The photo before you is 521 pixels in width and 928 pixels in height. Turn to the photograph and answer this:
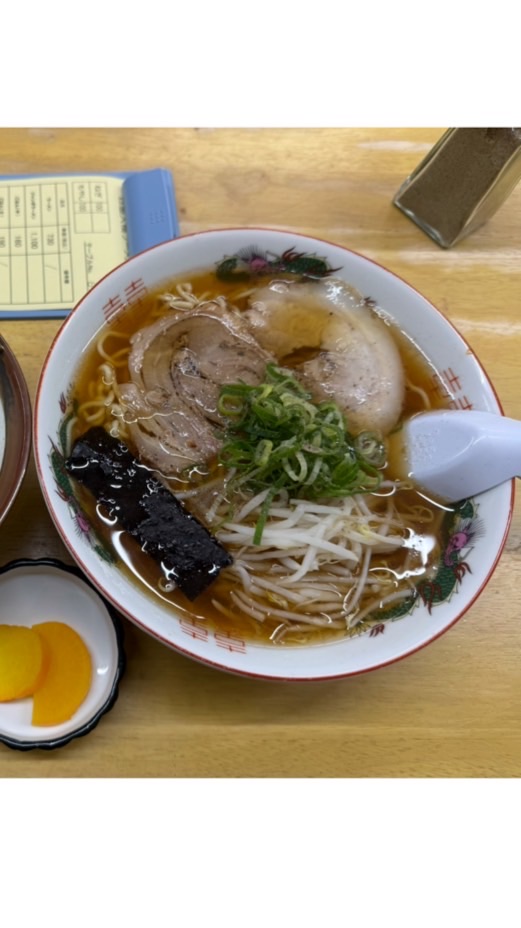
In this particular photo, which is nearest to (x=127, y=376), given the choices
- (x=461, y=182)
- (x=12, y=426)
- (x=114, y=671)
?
(x=12, y=426)

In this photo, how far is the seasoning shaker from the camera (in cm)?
176

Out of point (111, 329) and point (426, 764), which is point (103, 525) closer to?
point (111, 329)

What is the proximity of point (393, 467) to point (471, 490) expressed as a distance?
19cm

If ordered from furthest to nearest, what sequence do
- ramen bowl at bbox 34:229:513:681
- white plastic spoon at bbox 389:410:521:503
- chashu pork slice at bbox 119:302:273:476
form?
1. chashu pork slice at bbox 119:302:273:476
2. white plastic spoon at bbox 389:410:521:503
3. ramen bowl at bbox 34:229:513:681

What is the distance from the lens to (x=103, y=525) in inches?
57.7

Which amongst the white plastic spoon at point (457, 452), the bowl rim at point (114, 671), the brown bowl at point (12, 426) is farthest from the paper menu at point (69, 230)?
the white plastic spoon at point (457, 452)

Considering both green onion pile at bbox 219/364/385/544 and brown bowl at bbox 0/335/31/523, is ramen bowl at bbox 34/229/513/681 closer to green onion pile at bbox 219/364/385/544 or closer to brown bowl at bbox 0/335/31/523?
brown bowl at bbox 0/335/31/523

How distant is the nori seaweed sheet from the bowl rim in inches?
5.7

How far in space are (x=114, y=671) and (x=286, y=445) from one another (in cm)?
59

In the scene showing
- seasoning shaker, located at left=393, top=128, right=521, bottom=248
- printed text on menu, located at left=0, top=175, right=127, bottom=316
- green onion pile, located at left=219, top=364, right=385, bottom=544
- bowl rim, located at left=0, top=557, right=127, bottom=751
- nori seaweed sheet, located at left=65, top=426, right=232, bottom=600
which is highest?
seasoning shaker, located at left=393, top=128, right=521, bottom=248

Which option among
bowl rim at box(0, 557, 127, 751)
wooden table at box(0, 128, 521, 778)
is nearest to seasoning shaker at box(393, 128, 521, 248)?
wooden table at box(0, 128, 521, 778)

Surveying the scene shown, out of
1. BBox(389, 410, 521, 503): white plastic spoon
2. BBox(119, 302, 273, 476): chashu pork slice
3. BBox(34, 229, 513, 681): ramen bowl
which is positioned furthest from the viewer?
BBox(119, 302, 273, 476): chashu pork slice

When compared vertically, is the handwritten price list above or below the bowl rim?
above

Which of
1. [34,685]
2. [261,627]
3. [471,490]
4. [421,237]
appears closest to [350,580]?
[261,627]
